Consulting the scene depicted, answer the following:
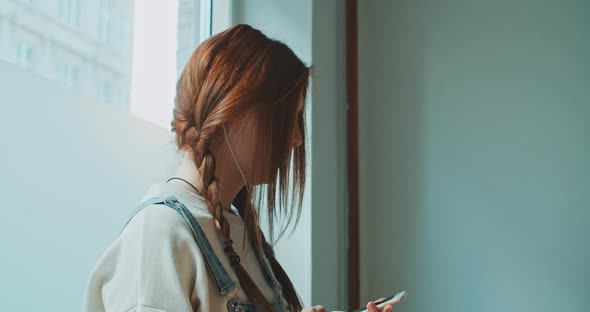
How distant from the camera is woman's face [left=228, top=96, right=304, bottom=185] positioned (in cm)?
87

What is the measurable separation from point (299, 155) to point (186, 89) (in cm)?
26

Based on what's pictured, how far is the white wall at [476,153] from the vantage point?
2.04m

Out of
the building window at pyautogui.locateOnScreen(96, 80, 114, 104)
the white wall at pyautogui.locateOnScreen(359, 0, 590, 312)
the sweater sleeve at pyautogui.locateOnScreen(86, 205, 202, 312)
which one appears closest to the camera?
the sweater sleeve at pyautogui.locateOnScreen(86, 205, 202, 312)

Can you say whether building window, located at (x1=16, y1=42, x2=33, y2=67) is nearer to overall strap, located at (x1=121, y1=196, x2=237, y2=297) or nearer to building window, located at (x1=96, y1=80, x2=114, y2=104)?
building window, located at (x1=96, y1=80, x2=114, y2=104)

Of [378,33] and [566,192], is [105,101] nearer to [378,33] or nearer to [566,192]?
[378,33]

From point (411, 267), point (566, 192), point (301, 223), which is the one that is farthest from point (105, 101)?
point (566, 192)

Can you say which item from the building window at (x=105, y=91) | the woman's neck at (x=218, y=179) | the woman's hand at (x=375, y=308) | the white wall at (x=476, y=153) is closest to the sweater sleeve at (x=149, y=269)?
the woman's neck at (x=218, y=179)

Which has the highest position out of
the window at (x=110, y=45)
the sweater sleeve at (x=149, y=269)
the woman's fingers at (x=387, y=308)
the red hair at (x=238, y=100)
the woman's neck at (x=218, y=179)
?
the window at (x=110, y=45)

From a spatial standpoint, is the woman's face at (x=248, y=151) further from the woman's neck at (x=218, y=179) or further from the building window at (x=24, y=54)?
the building window at (x=24, y=54)

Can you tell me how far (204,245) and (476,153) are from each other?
158 centimetres

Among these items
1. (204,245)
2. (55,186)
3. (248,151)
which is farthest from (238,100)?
(55,186)

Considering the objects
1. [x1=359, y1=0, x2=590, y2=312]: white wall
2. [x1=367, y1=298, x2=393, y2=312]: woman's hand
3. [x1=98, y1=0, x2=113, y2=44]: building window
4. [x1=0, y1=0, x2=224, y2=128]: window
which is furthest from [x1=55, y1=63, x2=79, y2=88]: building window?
[x1=359, y1=0, x2=590, y2=312]: white wall

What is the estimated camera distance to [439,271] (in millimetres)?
2135

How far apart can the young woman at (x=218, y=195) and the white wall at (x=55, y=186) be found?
15cm
